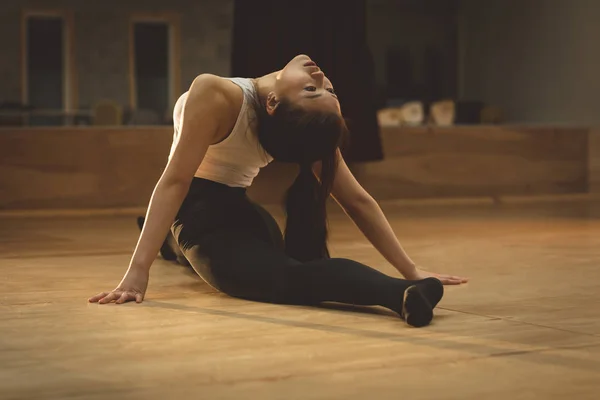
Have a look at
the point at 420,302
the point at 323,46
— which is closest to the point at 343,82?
the point at 323,46

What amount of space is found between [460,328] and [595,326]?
0.81ft

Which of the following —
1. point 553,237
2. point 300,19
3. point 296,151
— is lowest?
point 553,237

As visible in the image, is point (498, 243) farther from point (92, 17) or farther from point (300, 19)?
point (92, 17)

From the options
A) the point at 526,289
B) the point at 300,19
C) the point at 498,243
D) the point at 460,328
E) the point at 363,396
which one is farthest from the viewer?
the point at 300,19

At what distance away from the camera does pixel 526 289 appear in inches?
90.1

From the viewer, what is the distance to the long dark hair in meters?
2.05

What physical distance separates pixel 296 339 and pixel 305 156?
20.1 inches

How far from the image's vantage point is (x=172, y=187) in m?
2.11

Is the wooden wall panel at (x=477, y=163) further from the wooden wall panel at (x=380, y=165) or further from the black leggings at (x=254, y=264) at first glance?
the black leggings at (x=254, y=264)

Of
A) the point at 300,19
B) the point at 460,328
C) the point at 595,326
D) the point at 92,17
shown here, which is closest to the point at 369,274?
the point at 460,328

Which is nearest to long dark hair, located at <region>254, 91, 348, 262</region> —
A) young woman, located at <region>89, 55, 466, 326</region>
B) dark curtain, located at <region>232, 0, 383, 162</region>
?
young woman, located at <region>89, 55, 466, 326</region>

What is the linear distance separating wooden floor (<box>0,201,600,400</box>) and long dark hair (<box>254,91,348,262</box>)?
21 cm

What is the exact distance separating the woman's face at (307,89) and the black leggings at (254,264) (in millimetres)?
318

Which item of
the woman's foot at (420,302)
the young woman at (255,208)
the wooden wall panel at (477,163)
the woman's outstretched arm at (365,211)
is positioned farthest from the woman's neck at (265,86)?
the wooden wall panel at (477,163)
